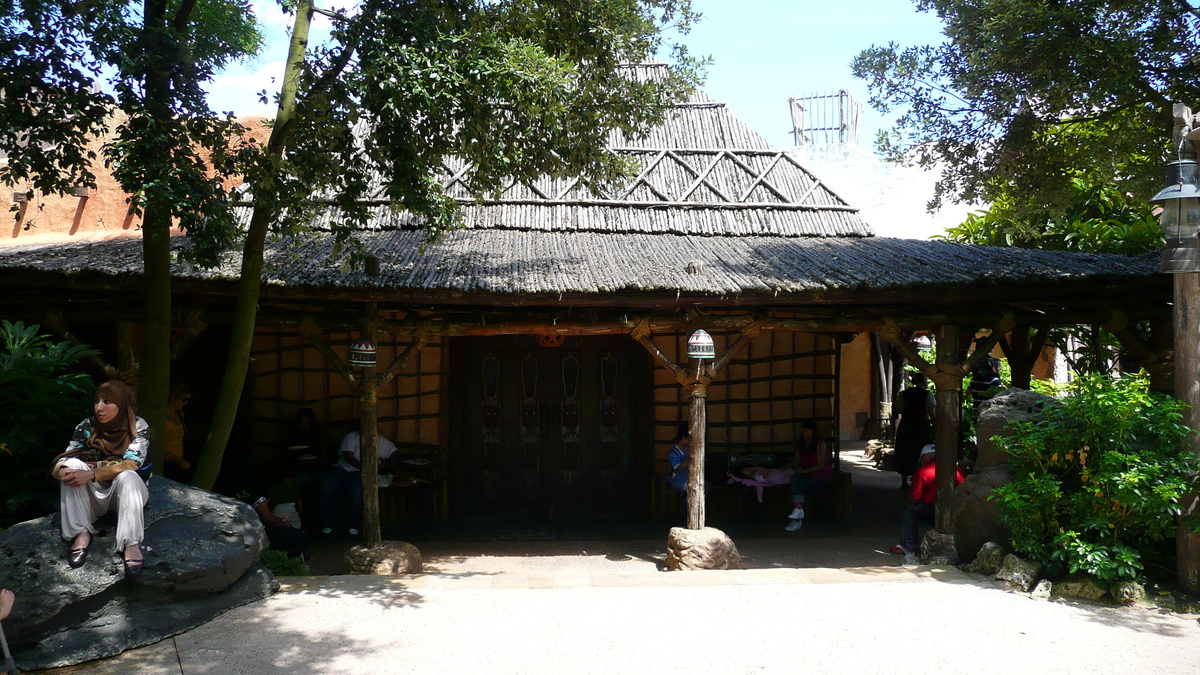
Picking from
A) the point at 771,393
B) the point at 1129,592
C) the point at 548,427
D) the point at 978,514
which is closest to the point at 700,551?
the point at 978,514

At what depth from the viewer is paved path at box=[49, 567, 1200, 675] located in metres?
4.83

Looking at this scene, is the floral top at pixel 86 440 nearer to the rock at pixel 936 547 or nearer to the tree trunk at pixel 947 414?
the rock at pixel 936 547

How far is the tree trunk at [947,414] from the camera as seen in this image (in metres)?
7.70

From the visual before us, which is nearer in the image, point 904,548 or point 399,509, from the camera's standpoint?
point 904,548

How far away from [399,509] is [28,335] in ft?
14.9

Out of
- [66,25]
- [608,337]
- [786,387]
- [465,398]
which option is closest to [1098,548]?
[786,387]

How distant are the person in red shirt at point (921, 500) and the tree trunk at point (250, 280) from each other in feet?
19.4

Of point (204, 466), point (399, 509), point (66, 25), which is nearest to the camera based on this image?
point (66, 25)

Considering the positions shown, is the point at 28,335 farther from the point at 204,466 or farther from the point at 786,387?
the point at 786,387

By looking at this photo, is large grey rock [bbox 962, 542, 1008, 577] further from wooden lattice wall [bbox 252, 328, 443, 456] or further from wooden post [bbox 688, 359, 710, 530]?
wooden lattice wall [bbox 252, 328, 443, 456]

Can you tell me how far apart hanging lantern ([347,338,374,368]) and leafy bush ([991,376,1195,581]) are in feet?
17.2

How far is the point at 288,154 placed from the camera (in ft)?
19.8

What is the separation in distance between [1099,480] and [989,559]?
1.07 m

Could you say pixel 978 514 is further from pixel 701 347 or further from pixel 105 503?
pixel 105 503
